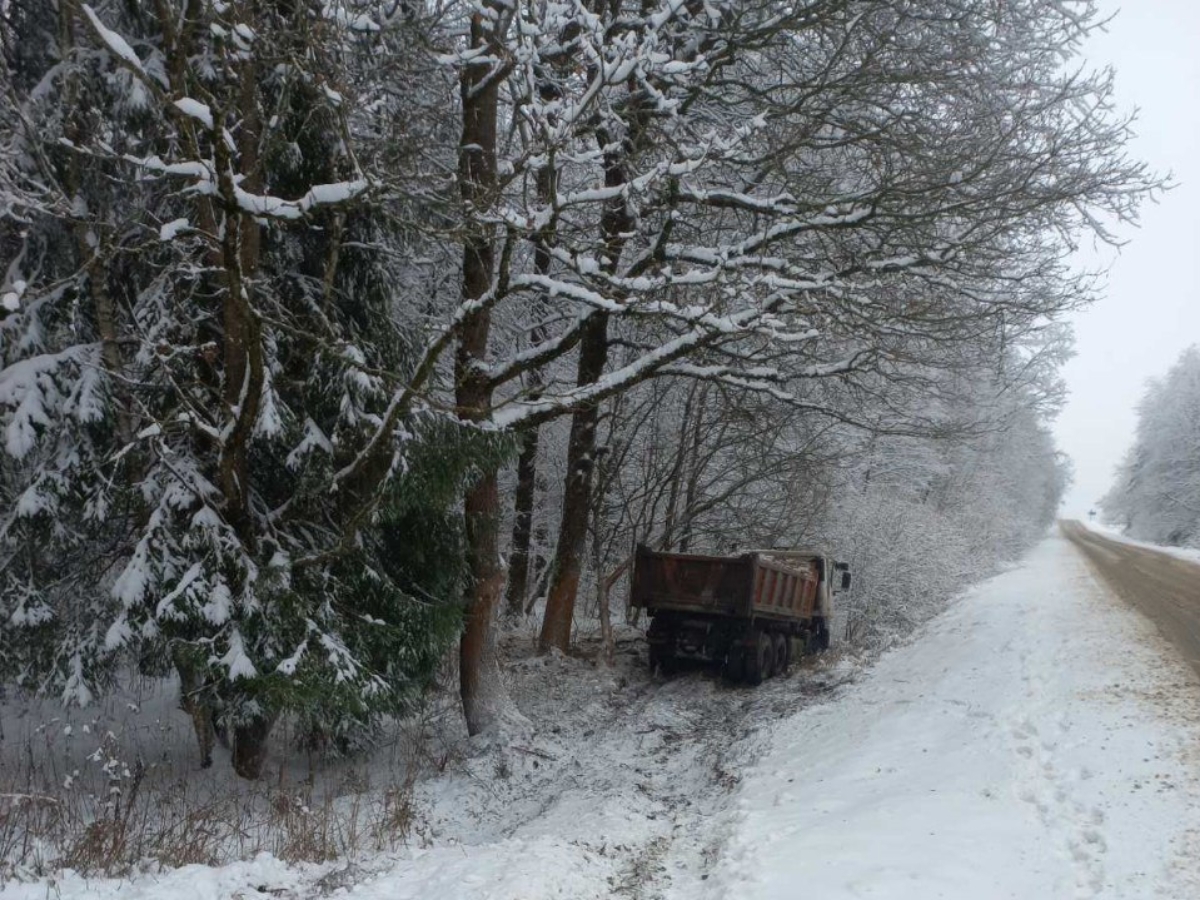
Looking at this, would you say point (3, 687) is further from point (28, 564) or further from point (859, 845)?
point (859, 845)

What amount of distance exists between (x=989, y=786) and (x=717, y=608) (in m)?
6.01

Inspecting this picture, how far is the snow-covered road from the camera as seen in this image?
468cm

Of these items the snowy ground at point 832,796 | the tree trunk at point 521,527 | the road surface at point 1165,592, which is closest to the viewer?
the snowy ground at point 832,796

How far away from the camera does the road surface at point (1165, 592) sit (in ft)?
36.9

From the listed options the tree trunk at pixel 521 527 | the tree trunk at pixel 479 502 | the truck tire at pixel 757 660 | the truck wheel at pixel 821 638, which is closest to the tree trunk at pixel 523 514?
the tree trunk at pixel 521 527

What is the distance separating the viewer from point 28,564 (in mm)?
7246

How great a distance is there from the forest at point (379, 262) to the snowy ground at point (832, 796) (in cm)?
142

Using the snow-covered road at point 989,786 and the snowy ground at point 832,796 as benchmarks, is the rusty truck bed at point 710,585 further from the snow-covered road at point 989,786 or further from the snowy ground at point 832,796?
the snow-covered road at point 989,786

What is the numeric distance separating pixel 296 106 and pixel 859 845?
24.5 ft

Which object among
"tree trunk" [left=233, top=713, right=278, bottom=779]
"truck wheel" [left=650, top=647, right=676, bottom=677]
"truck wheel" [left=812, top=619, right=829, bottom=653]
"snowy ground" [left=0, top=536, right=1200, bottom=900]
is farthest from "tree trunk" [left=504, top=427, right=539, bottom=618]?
"tree trunk" [left=233, top=713, right=278, bottom=779]

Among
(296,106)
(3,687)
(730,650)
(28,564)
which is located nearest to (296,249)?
(296,106)

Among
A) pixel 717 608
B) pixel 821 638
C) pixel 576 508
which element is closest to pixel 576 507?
pixel 576 508

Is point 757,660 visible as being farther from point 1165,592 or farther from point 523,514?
point 1165,592

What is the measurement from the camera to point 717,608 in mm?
11820
